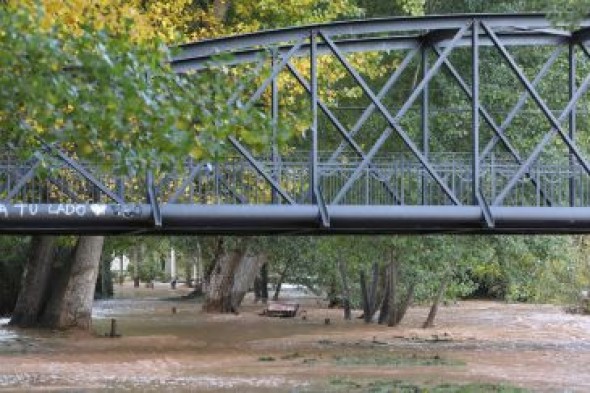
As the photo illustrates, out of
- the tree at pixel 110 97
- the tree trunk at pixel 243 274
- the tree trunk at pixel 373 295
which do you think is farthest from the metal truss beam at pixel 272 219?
the tree trunk at pixel 243 274

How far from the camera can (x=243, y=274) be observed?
47.1 metres

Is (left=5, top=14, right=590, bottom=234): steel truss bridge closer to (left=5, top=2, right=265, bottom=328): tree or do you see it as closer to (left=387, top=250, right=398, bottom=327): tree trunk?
(left=5, top=2, right=265, bottom=328): tree

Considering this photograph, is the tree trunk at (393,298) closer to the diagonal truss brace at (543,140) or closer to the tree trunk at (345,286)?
the tree trunk at (345,286)

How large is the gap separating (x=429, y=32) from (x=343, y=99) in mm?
13736

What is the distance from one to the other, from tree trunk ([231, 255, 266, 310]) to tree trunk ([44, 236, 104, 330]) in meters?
12.5

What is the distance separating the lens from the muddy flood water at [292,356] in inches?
888

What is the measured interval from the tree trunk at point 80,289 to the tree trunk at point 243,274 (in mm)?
12535

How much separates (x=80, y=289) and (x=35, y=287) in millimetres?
2809

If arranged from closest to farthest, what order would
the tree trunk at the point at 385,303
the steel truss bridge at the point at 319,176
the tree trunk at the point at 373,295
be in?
the steel truss bridge at the point at 319,176, the tree trunk at the point at 385,303, the tree trunk at the point at 373,295

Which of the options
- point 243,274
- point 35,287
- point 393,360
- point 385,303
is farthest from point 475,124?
point 243,274

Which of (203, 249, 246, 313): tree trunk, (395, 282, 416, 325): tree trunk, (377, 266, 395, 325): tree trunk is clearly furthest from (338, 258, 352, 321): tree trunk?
(203, 249, 246, 313): tree trunk

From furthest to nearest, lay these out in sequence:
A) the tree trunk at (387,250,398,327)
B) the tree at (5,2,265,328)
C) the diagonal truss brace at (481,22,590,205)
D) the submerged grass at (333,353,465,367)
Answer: the tree trunk at (387,250,398,327)
the submerged grass at (333,353,465,367)
the diagonal truss brace at (481,22,590,205)
the tree at (5,2,265,328)

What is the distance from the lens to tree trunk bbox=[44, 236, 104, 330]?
32.5 meters

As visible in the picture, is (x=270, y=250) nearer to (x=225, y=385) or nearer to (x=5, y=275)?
(x=5, y=275)
